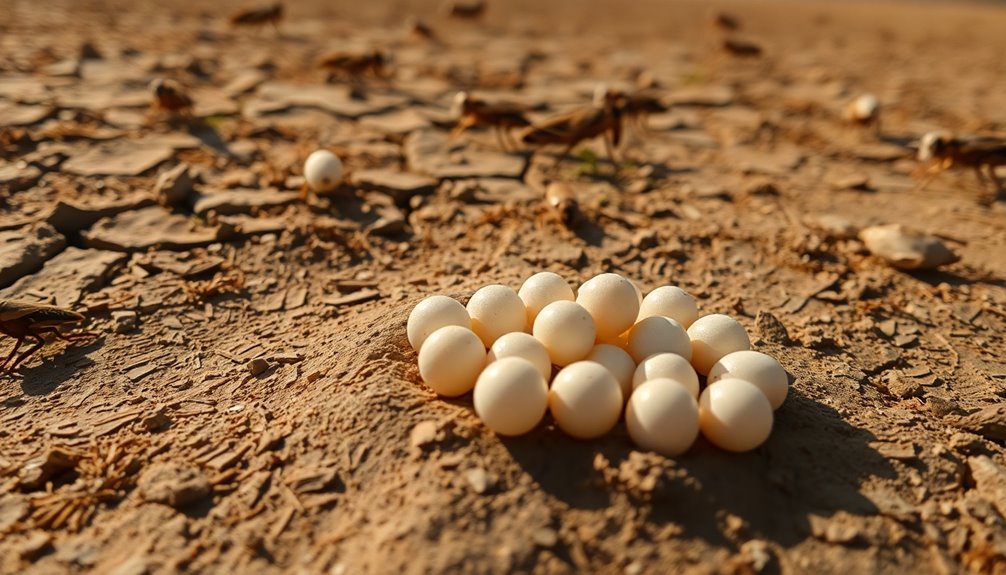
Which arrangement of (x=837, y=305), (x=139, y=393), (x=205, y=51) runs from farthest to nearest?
(x=205, y=51) < (x=837, y=305) < (x=139, y=393)

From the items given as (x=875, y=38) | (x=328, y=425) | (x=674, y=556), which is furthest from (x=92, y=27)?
(x=875, y=38)

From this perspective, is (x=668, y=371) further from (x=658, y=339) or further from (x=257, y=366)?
(x=257, y=366)

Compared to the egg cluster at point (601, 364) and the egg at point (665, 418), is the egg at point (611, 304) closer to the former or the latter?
the egg cluster at point (601, 364)

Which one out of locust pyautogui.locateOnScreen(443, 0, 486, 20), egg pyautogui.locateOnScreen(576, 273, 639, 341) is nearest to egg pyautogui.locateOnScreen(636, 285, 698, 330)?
egg pyautogui.locateOnScreen(576, 273, 639, 341)

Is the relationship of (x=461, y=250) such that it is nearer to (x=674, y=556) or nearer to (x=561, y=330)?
(x=561, y=330)

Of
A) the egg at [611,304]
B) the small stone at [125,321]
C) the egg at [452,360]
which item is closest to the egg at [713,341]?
the egg at [611,304]

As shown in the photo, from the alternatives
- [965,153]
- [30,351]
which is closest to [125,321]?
[30,351]

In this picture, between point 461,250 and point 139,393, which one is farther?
point 461,250
